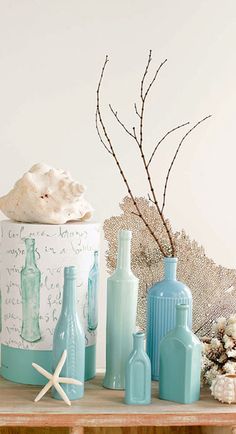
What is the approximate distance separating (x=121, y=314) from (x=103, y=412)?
0.23 meters

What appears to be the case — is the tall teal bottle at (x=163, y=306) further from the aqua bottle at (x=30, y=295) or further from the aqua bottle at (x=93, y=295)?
the aqua bottle at (x=30, y=295)

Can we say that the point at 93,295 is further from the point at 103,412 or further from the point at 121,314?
the point at 103,412

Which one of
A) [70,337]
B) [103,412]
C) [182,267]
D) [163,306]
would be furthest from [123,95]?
[103,412]

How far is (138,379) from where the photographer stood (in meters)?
1.42

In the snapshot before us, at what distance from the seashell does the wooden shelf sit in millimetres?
14

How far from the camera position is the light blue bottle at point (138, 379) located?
55.7 inches

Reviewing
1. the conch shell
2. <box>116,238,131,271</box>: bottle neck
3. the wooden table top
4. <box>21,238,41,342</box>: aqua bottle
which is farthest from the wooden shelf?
the conch shell

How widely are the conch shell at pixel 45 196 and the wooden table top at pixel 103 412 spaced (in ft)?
1.27

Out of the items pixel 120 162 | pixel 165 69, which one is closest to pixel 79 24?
pixel 165 69

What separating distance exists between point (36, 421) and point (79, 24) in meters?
1.06

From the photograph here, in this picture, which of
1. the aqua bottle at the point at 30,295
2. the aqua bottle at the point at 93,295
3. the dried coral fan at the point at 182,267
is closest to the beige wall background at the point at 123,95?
the dried coral fan at the point at 182,267

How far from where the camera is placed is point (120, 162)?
1858 mm

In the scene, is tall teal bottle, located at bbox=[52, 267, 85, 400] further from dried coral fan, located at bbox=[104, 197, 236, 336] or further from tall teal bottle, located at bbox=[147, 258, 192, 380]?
dried coral fan, located at bbox=[104, 197, 236, 336]

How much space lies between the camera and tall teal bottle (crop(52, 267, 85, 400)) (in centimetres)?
141
